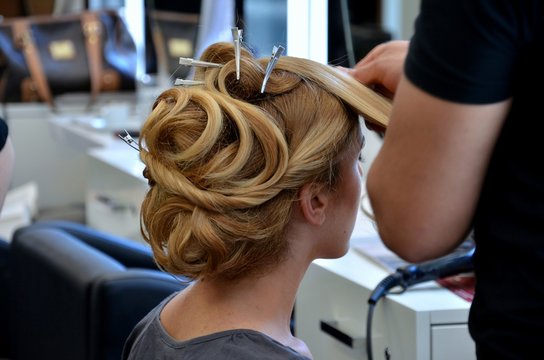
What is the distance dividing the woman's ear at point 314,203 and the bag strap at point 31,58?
2.49 metres

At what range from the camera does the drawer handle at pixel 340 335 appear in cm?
120

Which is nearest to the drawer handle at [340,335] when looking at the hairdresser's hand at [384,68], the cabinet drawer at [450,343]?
the cabinet drawer at [450,343]

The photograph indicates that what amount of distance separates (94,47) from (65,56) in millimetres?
112

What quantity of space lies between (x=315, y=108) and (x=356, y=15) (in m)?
1.96

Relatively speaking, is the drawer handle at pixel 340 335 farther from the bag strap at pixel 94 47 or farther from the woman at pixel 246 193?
the bag strap at pixel 94 47

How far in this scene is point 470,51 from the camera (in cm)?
64

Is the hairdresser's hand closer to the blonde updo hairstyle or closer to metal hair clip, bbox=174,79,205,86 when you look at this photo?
the blonde updo hairstyle

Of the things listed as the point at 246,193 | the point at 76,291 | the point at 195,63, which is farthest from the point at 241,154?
the point at 76,291

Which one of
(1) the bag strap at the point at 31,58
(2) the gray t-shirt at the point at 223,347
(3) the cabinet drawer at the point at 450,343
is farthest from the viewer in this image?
(1) the bag strap at the point at 31,58

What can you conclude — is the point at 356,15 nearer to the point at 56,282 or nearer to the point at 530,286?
the point at 56,282

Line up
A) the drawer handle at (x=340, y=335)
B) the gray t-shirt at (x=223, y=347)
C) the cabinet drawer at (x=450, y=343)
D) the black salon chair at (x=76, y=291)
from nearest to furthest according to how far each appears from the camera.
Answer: the gray t-shirt at (x=223, y=347), the cabinet drawer at (x=450, y=343), the drawer handle at (x=340, y=335), the black salon chair at (x=76, y=291)

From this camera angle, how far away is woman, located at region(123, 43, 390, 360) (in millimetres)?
906

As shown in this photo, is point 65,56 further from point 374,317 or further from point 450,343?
point 450,343

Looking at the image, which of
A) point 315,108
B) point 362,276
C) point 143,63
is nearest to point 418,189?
point 315,108
